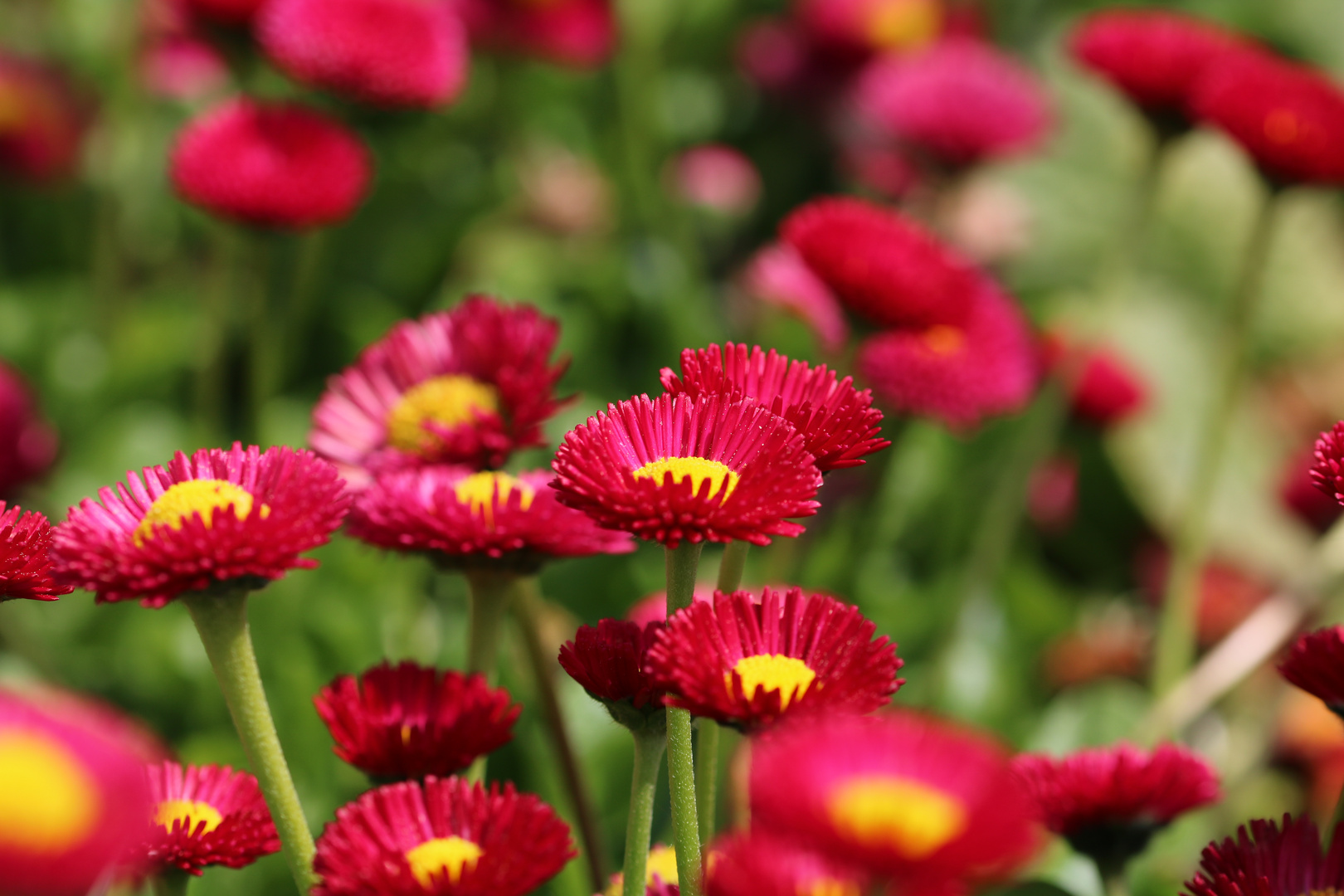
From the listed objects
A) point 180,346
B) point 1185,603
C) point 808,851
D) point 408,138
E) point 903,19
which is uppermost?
point 903,19

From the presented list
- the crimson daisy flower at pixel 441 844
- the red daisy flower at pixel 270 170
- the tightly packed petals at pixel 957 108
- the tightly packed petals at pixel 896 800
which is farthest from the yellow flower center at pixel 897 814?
the tightly packed petals at pixel 957 108

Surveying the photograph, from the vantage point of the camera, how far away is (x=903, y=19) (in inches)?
59.0

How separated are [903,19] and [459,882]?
4.20 ft

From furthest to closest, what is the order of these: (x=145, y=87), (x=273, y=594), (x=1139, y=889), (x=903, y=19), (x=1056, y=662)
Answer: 1. (x=903, y=19)
2. (x=145, y=87)
3. (x=1056, y=662)
4. (x=273, y=594)
5. (x=1139, y=889)

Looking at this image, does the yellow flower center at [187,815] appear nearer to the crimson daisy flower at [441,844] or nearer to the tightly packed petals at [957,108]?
the crimson daisy flower at [441,844]

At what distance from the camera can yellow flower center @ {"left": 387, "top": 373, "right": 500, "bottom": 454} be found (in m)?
0.57

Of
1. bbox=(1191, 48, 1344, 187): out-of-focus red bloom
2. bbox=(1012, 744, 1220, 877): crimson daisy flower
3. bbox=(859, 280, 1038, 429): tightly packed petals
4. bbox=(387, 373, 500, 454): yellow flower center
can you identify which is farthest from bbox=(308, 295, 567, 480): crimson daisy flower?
bbox=(1191, 48, 1344, 187): out-of-focus red bloom

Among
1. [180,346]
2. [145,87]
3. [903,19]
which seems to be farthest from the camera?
[903,19]

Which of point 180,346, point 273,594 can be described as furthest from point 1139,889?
point 180,346

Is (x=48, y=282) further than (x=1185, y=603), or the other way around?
(x=48, y=282)

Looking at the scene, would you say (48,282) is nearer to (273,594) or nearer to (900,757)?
(273,594)

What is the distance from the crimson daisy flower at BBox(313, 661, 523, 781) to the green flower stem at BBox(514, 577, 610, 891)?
10 cm

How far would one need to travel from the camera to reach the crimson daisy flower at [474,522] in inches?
19.5

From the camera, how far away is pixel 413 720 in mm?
466
